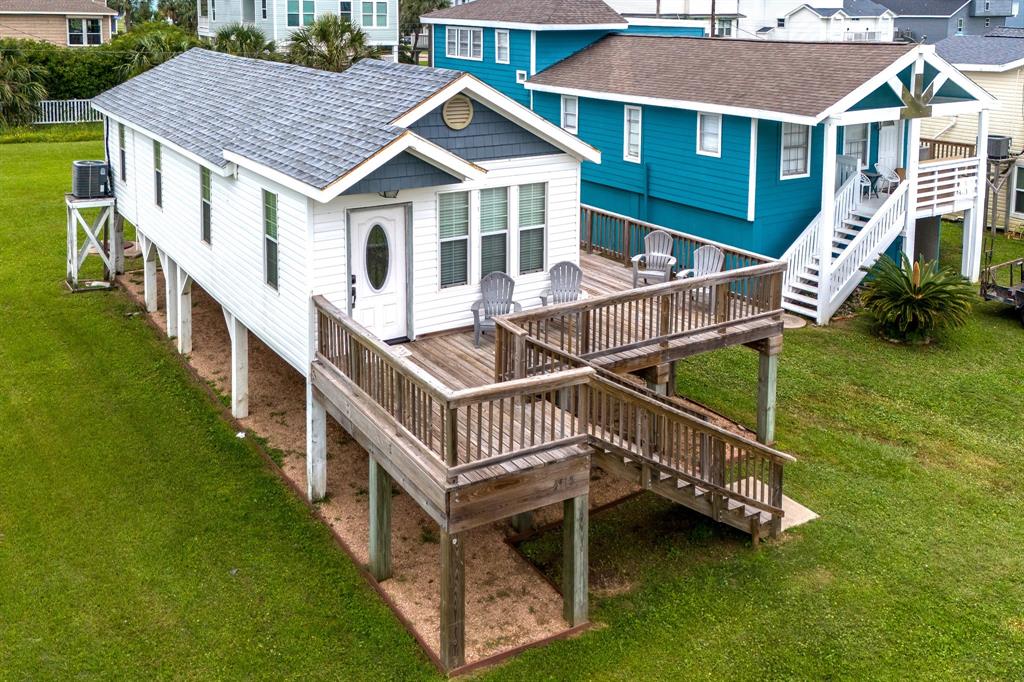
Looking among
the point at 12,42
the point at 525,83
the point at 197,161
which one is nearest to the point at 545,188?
the point at 197,161

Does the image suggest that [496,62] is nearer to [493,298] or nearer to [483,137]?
[483,137]

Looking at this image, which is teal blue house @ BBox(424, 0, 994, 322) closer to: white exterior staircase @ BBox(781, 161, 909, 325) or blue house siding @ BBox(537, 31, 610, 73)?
white exterior staircase @ BBox(781, 161, 909, 325)

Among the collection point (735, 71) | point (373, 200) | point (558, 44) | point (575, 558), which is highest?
point (558, 44)

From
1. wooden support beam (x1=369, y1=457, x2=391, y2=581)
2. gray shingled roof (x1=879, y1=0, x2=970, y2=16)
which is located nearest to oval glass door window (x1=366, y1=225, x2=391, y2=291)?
wooden support beam (x1=369, y1=457, x2=391, y2=581)

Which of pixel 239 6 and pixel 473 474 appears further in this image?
pixel 239 6

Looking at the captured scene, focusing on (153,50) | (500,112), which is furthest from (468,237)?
(153,50)

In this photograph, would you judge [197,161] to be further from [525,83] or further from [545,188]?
[525,83]

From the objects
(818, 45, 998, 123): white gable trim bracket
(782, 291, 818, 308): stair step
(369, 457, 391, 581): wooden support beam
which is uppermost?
(818, 45, 998, 123): white gable trim bracket
